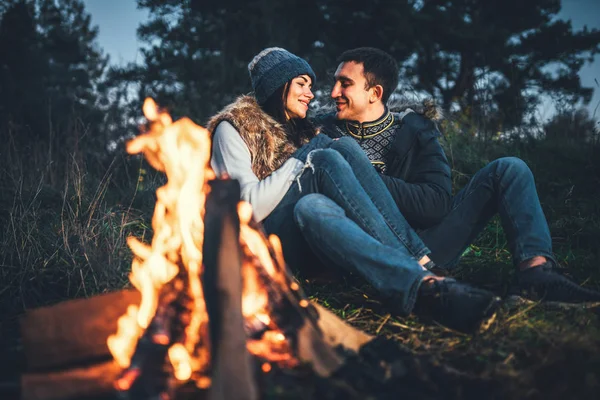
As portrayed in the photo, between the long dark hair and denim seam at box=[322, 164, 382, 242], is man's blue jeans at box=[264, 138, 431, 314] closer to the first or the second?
denim seam at box=[322, 164, 382, 242]

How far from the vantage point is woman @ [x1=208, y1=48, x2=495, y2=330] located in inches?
94.6

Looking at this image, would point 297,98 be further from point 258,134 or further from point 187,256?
point 187,256

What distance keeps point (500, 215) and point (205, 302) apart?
2.00 metres

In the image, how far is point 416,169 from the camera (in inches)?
135

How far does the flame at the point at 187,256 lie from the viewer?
1.88 metres

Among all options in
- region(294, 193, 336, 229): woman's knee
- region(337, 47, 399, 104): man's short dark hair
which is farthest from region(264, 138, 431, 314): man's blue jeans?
region(337, 47, 399, 104): man's short dark hair

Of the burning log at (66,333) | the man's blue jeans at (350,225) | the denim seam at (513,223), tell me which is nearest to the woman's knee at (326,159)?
the man's blue jeans at (350,225)

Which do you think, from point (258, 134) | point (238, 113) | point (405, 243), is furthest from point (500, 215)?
point (238, 113)

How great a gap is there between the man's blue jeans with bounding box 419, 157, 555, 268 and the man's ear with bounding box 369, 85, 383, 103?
1.12 metres

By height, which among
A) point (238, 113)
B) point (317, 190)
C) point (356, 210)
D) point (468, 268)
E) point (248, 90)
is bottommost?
point (468, 268)

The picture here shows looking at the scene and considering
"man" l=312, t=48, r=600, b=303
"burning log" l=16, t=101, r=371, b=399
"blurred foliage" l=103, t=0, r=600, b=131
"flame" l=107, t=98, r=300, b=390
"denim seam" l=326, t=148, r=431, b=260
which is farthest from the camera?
"blurred foliage" l=103, t=0, r=600, b=131

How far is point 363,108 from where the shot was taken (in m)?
3.74

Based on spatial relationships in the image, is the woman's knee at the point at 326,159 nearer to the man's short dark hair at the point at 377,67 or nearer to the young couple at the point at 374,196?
the young couple at the point at 374,196

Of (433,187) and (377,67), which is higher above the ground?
(377,67)
